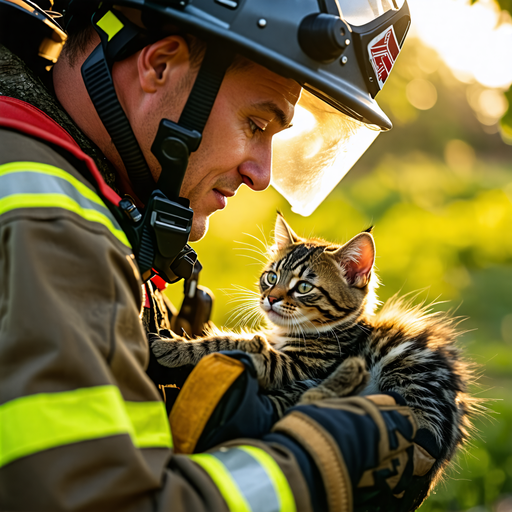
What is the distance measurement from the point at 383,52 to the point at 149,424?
1.81 meters

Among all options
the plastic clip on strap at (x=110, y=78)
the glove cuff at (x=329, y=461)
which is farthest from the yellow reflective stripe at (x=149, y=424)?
the plastic clip on strap at (x=110, y=78)

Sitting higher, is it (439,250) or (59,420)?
(59,420)

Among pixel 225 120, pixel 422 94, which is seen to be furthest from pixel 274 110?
pixel 422 94

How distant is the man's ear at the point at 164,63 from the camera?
6.24 ft

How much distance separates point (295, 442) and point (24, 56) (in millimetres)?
1743

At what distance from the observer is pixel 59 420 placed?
3.54 feet

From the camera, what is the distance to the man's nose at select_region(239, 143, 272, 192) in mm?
2172

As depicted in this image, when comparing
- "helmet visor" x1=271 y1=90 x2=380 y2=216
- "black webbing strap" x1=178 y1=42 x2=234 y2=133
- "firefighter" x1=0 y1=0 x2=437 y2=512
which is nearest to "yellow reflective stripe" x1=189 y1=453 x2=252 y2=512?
"firefighter" x1=0 y1=0 x2=437 y2=512

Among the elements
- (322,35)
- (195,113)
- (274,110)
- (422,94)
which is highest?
(422,94)

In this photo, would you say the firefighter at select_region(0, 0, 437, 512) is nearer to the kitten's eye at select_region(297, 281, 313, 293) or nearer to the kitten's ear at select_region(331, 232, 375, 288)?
the kitten's ear at select_region(331, 232, 375, 288)

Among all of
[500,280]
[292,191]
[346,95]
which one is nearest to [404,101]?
[500,280]

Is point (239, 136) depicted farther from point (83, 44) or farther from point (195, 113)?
point (83, 44)

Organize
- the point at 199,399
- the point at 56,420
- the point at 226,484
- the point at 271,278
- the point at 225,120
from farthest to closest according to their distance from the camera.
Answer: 1. the point at 271,278
2. the point at 225,120
3. the point at 199,399
4. the point at 226,484
5. the point at 56,420

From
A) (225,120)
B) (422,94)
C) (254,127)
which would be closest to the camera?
(225,120)
